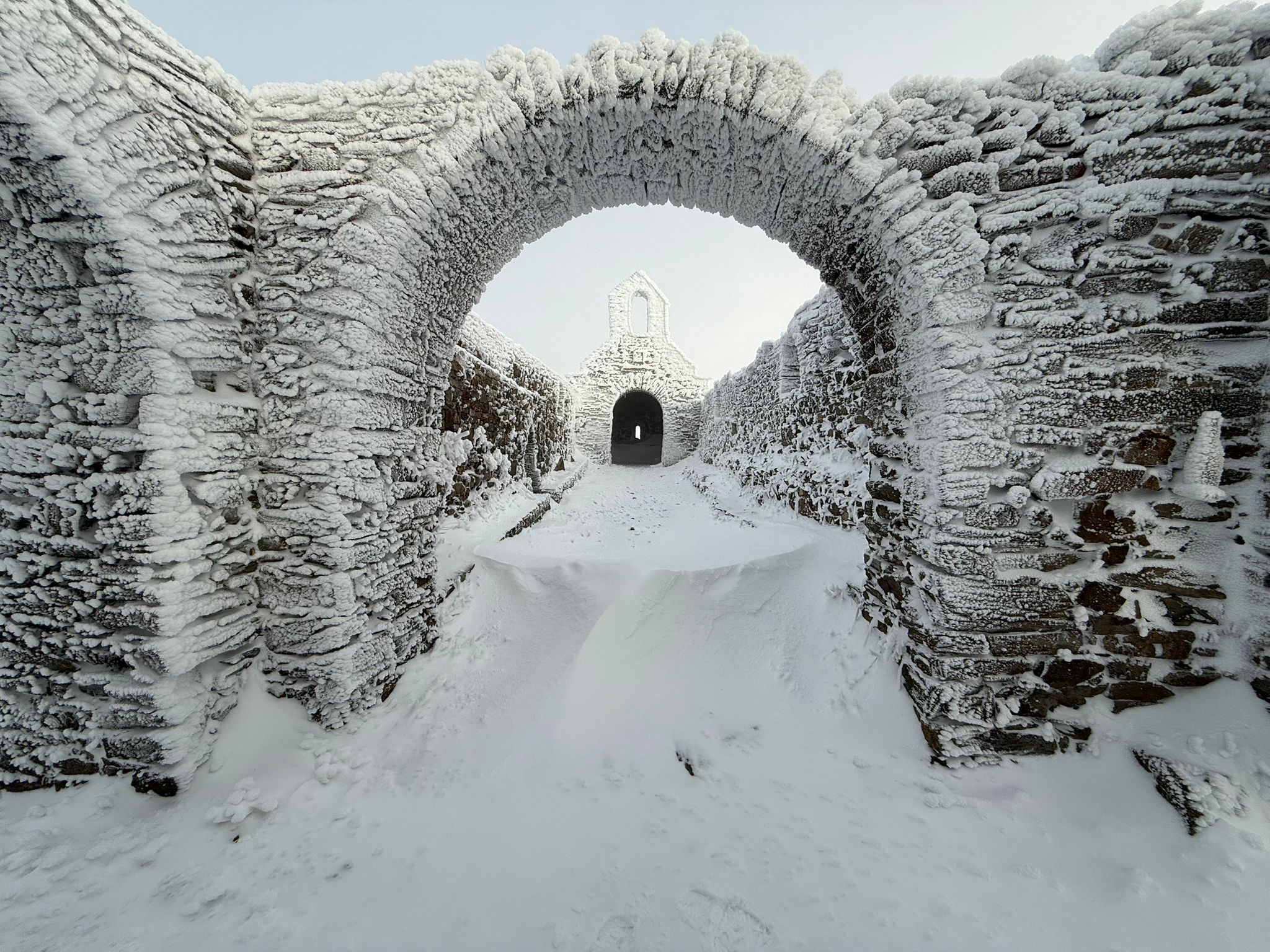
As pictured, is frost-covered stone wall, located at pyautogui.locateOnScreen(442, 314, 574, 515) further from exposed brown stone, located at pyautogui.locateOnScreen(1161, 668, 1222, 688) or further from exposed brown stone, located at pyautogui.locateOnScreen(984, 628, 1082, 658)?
exposed brown stone, located at pyautogui.locateOnScreen(1161, 668, 1222, 688)

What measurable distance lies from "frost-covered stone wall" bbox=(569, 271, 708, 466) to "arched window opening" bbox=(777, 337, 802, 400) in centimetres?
800

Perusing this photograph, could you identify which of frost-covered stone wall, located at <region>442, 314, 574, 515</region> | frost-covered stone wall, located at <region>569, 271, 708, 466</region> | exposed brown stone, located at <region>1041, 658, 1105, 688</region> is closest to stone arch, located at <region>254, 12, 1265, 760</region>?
exposed brown stone, located at <region>1041, 658, 1105, 688</region>

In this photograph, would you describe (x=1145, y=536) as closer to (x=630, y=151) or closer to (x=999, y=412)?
(x=999, y=412)

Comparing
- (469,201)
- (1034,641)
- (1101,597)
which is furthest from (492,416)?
(1101,597)

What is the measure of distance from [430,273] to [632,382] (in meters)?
11.3

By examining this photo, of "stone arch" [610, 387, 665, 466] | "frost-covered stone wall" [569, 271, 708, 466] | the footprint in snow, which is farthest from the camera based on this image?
"stone arch" [610, 387, 665, 466]

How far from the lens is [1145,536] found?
1724 mm

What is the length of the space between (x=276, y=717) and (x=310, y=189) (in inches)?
95.7

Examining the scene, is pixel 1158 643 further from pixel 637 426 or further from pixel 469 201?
pixel 637 426

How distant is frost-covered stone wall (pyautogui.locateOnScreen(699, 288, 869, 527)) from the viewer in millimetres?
3234

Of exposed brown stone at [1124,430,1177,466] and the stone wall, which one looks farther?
exposed brown stone at [1124,430,1177,466]

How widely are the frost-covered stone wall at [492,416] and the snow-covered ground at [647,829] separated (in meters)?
1.97

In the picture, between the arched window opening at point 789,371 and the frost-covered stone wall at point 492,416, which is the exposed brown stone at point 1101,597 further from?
the frost-covered stone wall at point 492,416

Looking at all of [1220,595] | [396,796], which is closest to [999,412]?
[1220,595]
